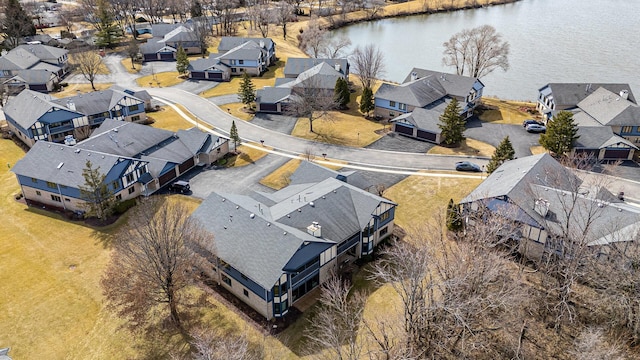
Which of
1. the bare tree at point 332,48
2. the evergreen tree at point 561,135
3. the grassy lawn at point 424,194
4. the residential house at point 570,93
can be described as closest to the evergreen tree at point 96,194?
the grassy lawn at point 424,194

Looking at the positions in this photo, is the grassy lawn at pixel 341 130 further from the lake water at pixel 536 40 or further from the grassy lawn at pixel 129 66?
the grassy lawn at pixel 129 66

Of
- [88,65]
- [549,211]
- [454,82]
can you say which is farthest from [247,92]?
[549,211]

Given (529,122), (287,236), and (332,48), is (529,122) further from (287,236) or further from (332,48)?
(332,48)

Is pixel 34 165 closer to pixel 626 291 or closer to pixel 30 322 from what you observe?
pixel 30 322

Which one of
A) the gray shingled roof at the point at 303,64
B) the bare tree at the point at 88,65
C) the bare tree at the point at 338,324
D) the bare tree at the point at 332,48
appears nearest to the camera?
the bare tree at the point at 338,324

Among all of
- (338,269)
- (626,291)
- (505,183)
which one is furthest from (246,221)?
(626,291)

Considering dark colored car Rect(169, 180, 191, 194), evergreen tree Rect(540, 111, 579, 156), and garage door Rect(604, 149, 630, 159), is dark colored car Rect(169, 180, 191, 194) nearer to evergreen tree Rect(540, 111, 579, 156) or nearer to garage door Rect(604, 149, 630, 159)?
evergreen tree Rect(540, 111, 579, 156)
